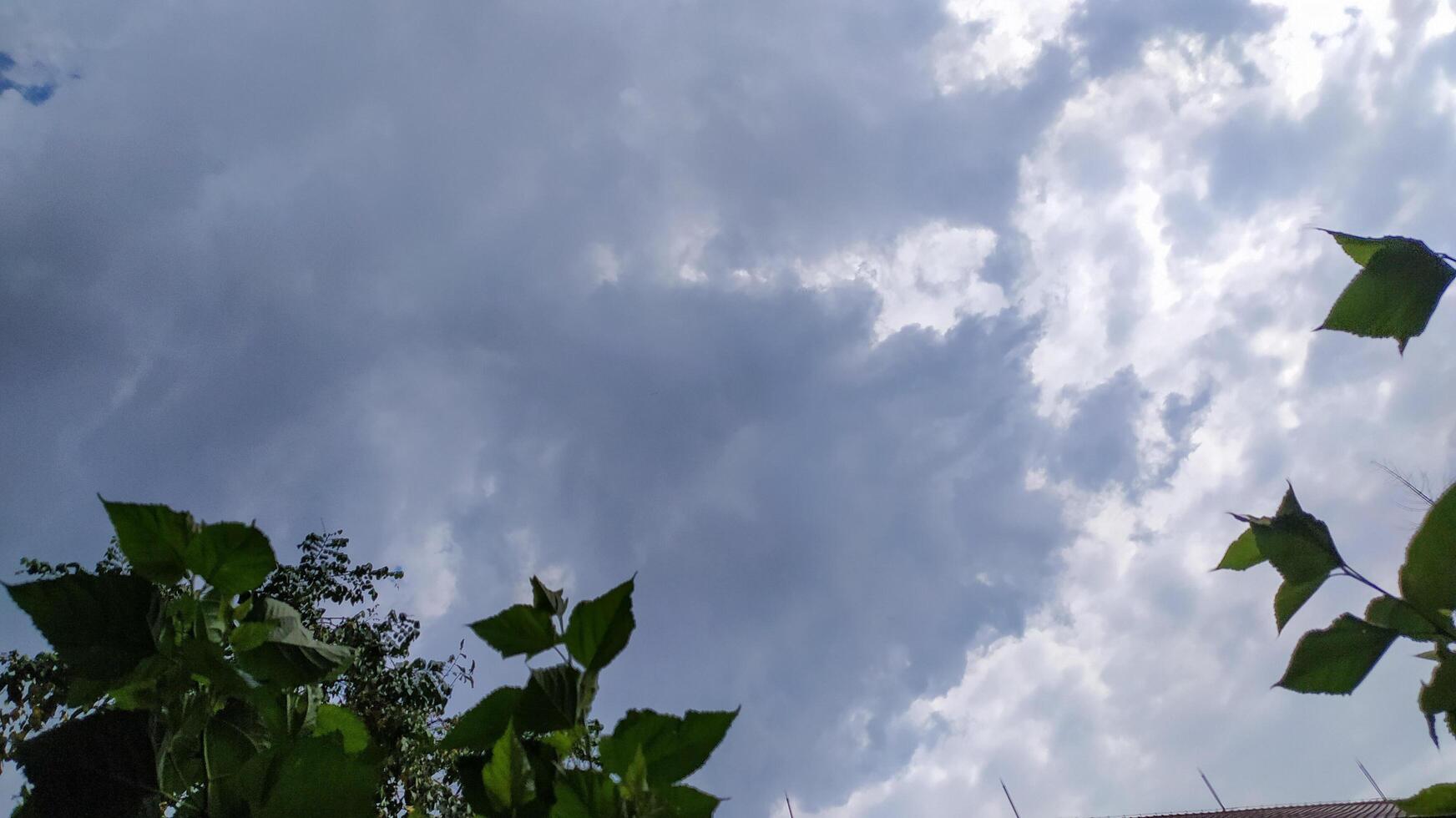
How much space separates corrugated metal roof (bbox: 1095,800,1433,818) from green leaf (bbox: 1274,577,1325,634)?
19.1 m

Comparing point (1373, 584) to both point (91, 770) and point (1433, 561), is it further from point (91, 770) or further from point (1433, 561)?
point (91, 770)

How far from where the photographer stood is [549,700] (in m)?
0.85

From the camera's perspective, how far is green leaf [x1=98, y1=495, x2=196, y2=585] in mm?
851

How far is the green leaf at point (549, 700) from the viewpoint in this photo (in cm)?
85

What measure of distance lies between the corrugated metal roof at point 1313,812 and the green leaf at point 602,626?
64.8ft

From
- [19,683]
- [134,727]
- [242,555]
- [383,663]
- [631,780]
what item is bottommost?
[631,780]

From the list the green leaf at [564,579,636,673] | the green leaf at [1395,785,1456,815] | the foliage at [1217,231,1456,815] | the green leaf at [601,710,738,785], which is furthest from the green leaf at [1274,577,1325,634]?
the green leaf at [564,579,636,673]

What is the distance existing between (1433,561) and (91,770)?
4.82ft

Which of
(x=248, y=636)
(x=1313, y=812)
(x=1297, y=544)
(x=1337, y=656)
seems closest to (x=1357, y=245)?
(x=1297, y=544)

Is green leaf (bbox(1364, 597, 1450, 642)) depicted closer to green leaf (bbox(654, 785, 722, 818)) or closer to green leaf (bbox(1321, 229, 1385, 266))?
green leaf (bbox(1321, 229, 1385, 266))

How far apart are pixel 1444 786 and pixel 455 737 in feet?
3.67

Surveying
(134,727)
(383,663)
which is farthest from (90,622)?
(383,663)

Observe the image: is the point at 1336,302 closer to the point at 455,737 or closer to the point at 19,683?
the point at 455,737

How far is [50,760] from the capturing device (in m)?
Result: 0.81
